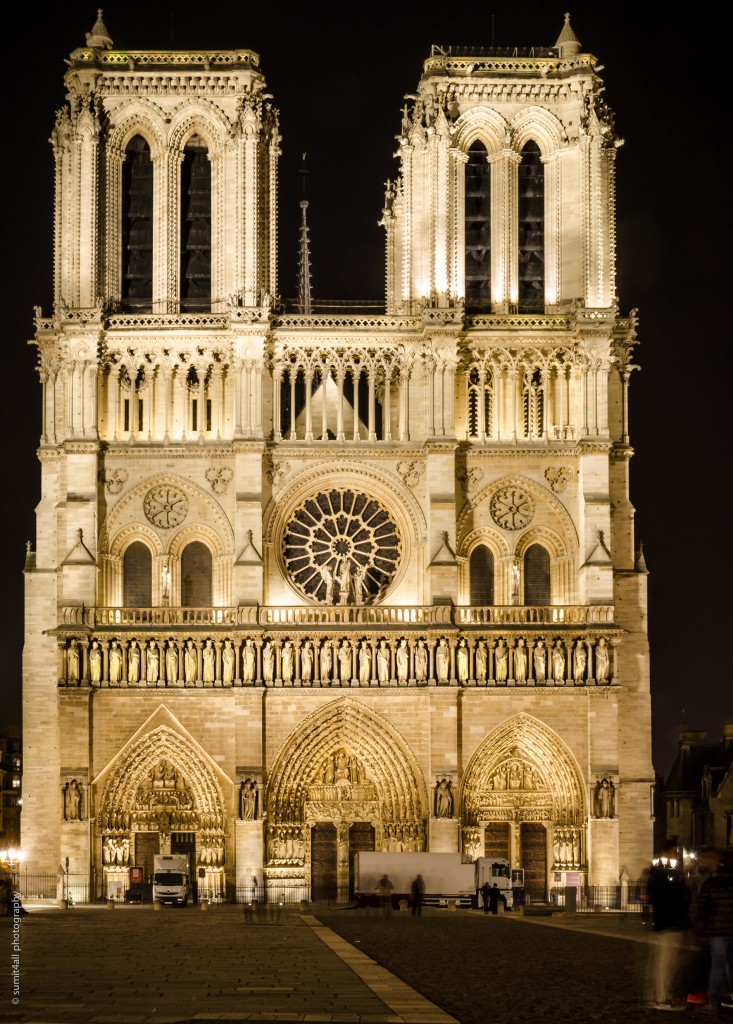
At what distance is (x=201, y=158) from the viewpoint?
53.3 m

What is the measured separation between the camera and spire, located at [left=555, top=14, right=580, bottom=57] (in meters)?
53.5

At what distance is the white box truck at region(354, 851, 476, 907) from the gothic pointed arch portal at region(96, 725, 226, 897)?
444 centimetres

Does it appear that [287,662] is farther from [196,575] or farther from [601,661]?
[601,661]

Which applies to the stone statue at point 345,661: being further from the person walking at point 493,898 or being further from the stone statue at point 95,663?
the person walking at point 493,898

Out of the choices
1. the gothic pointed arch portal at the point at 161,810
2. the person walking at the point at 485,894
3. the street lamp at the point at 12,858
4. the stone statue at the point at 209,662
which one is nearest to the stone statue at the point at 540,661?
the person walking at the point at 485,894

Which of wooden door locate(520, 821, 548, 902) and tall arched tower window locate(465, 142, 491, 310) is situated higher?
tall arched tower window locate(465, 142, 491, 310)

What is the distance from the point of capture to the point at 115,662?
49.5 metres

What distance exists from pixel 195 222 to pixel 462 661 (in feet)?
48.9

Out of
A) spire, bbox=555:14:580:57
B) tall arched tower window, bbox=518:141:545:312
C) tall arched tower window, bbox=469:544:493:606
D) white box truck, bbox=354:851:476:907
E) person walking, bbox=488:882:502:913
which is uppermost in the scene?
spire, bbox=555:14:580:57

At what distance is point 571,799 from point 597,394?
439 inches

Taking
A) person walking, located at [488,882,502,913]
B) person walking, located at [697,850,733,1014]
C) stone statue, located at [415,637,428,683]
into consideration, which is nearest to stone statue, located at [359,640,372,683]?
stone statue, located at [415,637,428,683]

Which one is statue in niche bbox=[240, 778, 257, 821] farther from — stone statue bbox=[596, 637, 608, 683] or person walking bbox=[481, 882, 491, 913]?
stone statue bbox=[596, 637, 608, 683]

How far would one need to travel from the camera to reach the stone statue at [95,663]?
49312mm

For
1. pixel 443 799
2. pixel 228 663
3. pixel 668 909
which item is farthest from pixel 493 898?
pixel 668 909
